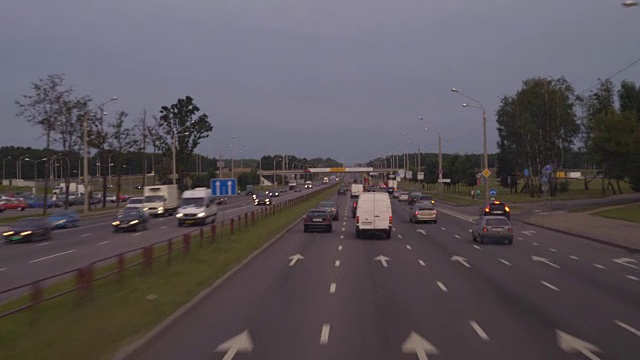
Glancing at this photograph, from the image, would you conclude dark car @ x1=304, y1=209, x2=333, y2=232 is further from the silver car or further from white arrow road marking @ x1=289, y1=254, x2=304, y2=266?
white arrow road marking @ x1=289, y1=254, x2=304, y2=266

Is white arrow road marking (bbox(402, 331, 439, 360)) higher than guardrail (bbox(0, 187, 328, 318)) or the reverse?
the reverse

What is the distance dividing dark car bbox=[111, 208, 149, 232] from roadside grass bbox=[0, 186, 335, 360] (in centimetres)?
2279

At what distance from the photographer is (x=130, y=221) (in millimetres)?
47156

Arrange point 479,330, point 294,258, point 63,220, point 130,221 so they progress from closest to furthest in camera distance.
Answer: point 479,330 → point 294,258 → point 130,221 → point 63,220

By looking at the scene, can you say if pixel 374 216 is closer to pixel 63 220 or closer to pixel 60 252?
pixel 60 252

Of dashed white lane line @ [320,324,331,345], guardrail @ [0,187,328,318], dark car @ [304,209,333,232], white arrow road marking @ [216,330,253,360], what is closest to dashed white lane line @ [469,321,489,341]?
dashed white lane line @ [320,324,331,345]

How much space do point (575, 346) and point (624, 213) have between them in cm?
4906

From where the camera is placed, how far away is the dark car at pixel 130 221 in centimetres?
4706

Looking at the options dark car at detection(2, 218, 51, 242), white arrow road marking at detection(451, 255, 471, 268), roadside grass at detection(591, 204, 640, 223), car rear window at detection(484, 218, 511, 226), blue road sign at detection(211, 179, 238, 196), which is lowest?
roadside grass at detection(591, 204, 640, 223)

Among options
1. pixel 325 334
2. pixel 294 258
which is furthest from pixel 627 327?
pixel 294 258

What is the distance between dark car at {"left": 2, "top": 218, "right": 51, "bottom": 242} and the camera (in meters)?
39.9

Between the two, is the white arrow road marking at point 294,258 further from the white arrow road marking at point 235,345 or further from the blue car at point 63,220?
the blue car at point 63,220

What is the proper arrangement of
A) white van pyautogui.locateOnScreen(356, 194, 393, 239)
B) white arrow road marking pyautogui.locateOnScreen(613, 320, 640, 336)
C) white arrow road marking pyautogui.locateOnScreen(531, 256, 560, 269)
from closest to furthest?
white arrow road marking pyautogui.locateOnScreen(613, 320, 640, 336)
white arrow road marking pyautogui.locateOnScreen(531, 256, 560, 269)
white van pyautogui.locateOnScreen(356, 194, 393, 239)

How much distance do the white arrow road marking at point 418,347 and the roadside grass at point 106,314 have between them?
4.29m
